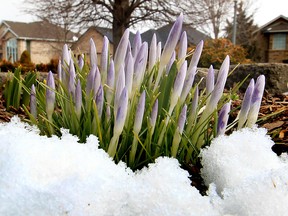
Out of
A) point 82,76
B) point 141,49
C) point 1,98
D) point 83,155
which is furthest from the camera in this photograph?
point 1,98

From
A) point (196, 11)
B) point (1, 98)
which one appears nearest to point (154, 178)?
point (1, 98)

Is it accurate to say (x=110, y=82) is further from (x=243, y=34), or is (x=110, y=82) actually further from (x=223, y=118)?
(x=243, y=34)

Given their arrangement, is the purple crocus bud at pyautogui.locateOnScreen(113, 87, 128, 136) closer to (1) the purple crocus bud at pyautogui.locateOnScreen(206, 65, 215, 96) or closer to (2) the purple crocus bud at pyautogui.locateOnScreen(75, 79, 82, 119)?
(2) the purple crocus bud at pyautogui.locateOnScreen(75, 79, 82, 119)

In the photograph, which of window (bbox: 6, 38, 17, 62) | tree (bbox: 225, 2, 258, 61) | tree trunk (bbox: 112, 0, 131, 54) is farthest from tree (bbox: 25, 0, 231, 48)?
window (bbox: 6, 38, 17, 62)

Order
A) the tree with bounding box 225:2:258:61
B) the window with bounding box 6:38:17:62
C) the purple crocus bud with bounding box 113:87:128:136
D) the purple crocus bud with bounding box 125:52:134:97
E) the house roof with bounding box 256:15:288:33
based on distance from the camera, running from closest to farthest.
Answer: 1. the purple crocus bud with bounding box 113:87:128:136
2. the purple crocus bud with bounding box 125:52:134:97
3. the tree with bounding box 225:2:258:61
4. the house roof with bounding box 256:15:288:33
5. the window with bounding box 6:38:17:62

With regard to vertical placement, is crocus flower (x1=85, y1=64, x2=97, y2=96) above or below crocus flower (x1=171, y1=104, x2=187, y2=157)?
above

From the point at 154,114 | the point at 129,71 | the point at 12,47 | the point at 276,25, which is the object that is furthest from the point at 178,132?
the point at 12,47

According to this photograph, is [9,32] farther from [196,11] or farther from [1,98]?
[1,98]

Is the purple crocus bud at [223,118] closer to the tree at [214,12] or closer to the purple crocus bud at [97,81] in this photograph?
the purple crocus bud at [97,81]

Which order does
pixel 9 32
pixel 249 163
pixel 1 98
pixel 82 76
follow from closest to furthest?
pixel 249 163 → pixel 82 76 → pixel 1 98 → pixel 9 32
